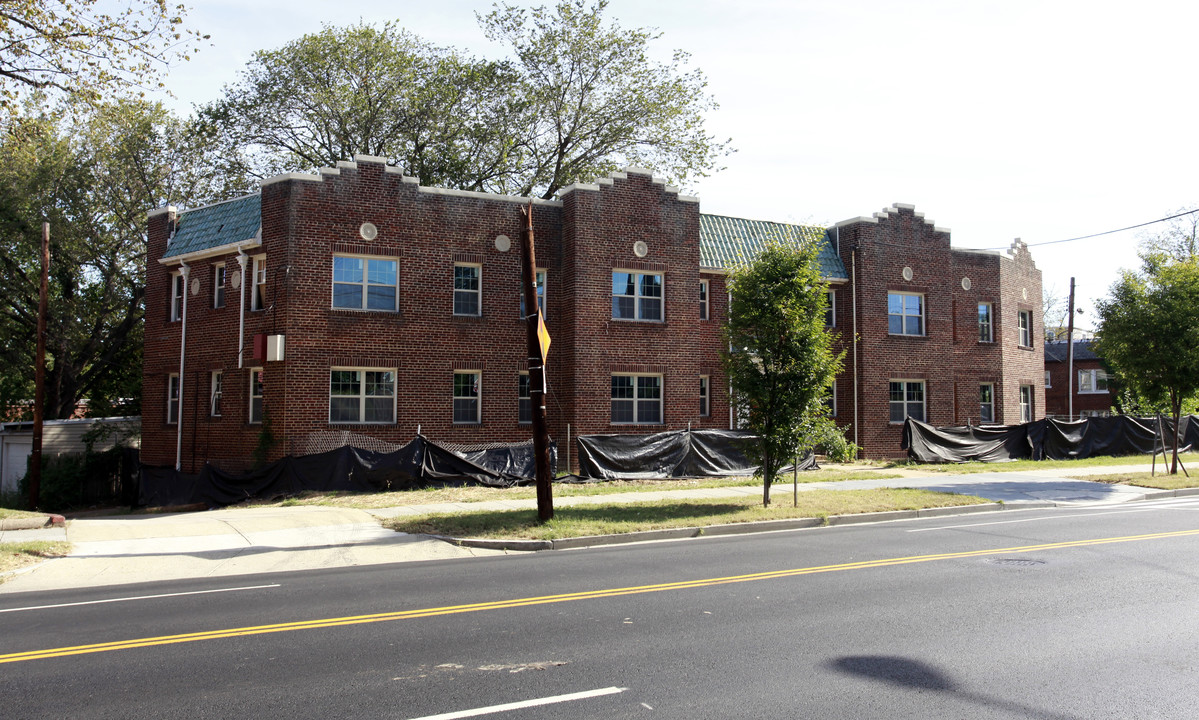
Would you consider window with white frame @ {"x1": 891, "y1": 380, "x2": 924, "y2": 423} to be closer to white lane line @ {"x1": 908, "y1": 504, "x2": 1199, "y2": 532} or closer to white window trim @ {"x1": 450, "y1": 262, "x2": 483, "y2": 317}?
white lane line @ {"x1": 908, "y1": 504, "x2": 1199, "y2": 532}

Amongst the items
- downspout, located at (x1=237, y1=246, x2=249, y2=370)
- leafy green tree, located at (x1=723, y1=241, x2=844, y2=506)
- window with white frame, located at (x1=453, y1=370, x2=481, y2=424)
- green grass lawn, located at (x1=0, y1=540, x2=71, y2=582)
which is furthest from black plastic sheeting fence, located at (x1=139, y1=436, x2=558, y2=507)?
green grass lawn, located at (x1=0, y1=540, x2=71, y2=582)

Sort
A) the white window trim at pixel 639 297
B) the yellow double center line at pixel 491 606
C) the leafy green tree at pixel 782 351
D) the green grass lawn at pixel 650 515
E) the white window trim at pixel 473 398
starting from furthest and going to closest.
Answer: the white window trim at pixel 639 297 → the white window trim at pixel 473 398 → the leafy green tree at pixel 782 351 → the green grass lawn at pixel 650 515 → the yellow double center line at pixel 491 606

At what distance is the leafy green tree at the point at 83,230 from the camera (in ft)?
103

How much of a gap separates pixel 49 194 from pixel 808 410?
29581mm

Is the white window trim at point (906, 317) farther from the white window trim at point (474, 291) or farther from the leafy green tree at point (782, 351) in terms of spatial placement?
the white window trim at point (474, 291)

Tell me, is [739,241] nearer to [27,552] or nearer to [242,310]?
[242,310]

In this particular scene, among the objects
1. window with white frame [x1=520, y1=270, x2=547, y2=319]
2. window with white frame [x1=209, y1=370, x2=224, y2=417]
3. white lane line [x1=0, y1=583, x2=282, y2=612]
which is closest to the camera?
white lane line [x1=0, y1=583, x2=282, y2=612]

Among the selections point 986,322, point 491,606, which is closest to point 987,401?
point 986,322

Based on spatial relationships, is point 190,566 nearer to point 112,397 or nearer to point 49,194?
point 49,194

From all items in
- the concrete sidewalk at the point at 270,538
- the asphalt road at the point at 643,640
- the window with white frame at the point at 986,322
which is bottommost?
the concrete sidewalk at the point at 270,538

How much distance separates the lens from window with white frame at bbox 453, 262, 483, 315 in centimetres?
2309

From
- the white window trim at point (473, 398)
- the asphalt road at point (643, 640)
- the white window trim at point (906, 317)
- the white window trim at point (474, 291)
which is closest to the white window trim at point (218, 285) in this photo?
the white window trim at point (474, 291)

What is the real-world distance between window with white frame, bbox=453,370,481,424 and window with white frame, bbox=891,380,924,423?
13994 millimetres

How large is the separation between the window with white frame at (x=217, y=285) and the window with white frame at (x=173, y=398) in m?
2.61
